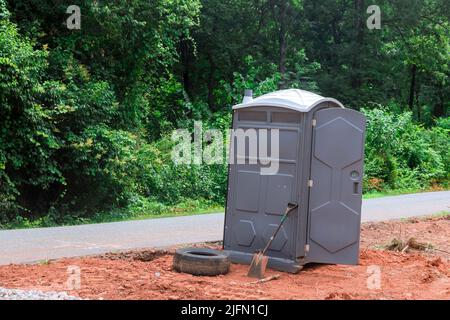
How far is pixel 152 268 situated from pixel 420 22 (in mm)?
25289

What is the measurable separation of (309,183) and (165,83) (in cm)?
1741

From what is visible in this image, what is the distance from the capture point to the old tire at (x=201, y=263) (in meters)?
8.59

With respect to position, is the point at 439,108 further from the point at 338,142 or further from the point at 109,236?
the point at 338,142

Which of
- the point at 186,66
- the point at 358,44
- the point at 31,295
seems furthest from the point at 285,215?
the point at 358,44

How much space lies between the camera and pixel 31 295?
7.04 meters

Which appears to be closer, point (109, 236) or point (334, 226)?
point (334, 226)

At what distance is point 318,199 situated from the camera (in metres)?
9.17

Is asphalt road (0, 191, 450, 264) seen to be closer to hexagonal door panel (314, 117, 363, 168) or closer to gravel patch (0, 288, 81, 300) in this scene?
gravel patch (0, 288, 81, 300)

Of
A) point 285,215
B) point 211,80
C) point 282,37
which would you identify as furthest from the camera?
point 282,37

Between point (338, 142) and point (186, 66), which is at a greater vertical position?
point (186, 66)

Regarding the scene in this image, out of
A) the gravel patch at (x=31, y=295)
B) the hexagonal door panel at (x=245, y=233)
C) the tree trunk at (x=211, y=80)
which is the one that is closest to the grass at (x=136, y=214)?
the hexagonal door panel at (x=245, y=233)

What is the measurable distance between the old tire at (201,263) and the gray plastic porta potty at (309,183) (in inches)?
29.9

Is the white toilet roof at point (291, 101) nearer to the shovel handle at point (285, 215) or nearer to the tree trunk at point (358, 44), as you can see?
the shovel handle at point (285, 215)
